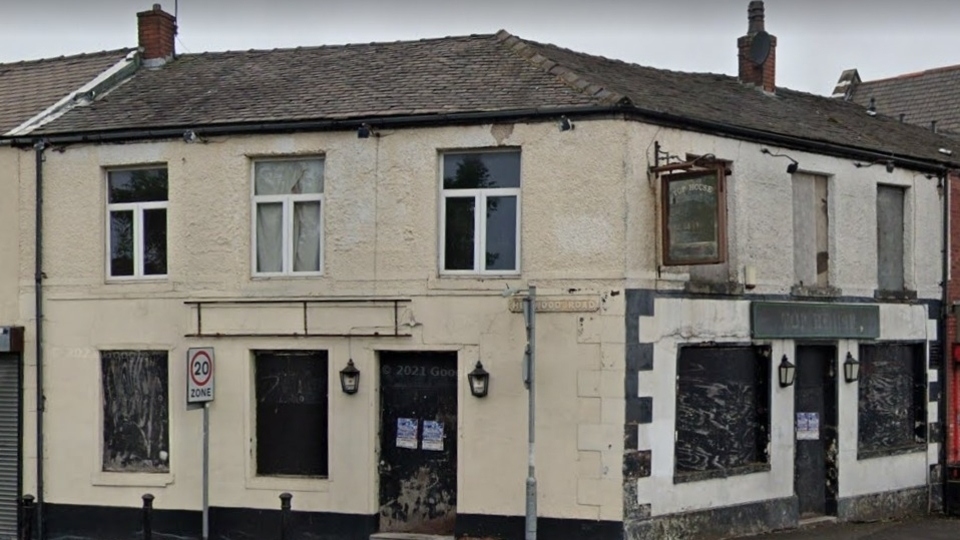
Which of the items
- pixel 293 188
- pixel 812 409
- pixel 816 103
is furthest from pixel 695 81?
pixel 293 188

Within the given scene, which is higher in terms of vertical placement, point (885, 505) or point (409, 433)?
point (409, 433)

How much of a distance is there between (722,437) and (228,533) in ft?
21.8

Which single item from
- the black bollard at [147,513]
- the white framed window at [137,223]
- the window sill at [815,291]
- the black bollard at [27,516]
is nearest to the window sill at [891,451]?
the window sill at [815,291]

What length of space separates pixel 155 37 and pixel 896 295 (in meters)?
12.0

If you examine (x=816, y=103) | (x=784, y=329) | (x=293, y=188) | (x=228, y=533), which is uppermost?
(x=816, y=103)

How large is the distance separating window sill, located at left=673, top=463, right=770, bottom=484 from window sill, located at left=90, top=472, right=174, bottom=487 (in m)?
6.75

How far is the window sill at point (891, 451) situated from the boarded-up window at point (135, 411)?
1003 centimetres

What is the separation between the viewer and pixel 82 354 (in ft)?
64.1

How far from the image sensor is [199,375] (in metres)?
17.0

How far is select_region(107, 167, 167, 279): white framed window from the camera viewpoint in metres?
19.3

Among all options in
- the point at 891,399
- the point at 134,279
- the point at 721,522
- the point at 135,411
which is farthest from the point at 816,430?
the point at 134,279

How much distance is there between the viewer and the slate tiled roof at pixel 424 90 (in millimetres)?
17953

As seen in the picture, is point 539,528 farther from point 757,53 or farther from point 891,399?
point 757,53

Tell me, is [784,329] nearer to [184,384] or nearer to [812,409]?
[812,409]
